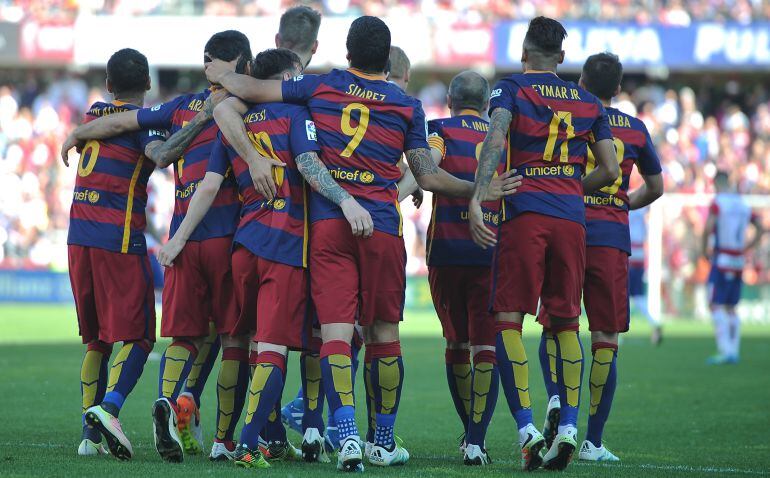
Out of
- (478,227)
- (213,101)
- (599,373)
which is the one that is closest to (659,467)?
(599,373)

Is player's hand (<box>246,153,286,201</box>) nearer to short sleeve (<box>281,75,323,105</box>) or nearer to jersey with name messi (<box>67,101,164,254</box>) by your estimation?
short sleeve (<box>281,75,323,105</box>)

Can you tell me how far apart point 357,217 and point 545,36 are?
1651mm

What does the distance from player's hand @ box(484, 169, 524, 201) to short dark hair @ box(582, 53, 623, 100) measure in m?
1.32

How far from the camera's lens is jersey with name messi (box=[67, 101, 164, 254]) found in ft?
24.1

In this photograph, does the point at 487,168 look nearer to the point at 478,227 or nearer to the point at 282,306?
the point at 478,227

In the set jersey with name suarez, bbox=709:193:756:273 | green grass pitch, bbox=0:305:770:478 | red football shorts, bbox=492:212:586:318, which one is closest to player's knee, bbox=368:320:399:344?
red football shorts, bbox=492:212:586:318

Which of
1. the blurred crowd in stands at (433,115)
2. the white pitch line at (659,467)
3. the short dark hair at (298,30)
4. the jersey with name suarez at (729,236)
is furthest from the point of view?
the blurred crowd in stands at (433,115)

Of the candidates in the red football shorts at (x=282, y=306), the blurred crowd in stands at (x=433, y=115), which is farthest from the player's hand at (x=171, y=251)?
the blurred crowd in stands at (x=433, y=115)

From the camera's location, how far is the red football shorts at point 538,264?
673cm

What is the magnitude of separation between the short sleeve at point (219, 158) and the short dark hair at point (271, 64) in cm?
44

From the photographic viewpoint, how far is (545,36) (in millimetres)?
6879

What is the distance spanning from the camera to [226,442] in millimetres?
6914

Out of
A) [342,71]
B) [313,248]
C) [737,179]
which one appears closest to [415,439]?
[313,248]

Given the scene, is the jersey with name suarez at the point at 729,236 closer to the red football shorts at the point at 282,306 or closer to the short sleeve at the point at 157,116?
the short sleeve at the point at 157,116
